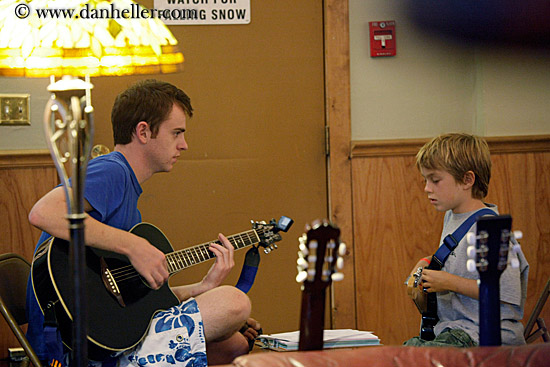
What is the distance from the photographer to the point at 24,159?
294 centimetres

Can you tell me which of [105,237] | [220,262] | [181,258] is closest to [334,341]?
[220,262]

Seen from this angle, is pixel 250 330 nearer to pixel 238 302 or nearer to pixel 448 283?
pixel 238 302

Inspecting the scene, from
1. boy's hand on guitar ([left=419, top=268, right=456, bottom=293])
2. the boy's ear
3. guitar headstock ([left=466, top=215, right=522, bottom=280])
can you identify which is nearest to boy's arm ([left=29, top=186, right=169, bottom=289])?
boy's hand on guitar ([left=419, top=268, right=456, bottom=293])

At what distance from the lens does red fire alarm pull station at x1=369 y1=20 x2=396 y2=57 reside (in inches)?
126

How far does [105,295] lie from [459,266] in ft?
3.68

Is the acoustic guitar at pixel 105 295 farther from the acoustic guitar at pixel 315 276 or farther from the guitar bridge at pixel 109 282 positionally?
the acoustic guitar at pixel 315 276

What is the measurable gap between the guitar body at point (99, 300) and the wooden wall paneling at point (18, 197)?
102 cm

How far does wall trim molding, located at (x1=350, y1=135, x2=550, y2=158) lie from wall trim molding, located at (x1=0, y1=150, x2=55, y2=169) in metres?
1.40

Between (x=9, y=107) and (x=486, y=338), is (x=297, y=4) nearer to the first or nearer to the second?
(x=9, y=107)

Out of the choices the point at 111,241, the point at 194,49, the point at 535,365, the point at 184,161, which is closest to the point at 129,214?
the point at 111,241

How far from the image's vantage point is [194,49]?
3.12m

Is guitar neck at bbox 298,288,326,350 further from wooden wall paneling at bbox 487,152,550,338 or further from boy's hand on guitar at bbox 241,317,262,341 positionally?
wooden wall paneling at bbox 487,152,550,338

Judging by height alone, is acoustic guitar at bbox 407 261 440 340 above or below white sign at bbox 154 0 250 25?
below

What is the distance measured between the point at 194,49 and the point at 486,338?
2.01 metres
